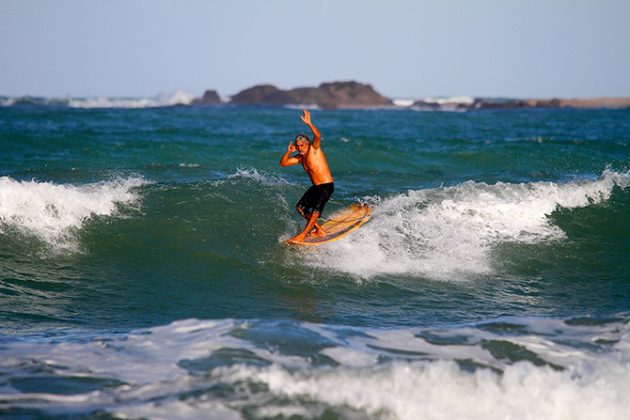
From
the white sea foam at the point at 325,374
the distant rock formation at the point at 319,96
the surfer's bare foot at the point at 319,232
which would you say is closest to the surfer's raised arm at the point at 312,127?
the surfer's bare foot at the point at 319,232

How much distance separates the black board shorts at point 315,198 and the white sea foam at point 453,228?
0.57 m

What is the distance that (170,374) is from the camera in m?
5.57

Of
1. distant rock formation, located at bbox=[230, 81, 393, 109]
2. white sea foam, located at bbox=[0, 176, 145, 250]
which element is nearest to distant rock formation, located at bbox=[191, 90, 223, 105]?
distant rock formation, located at bbox=[230, 81, 393, 109]

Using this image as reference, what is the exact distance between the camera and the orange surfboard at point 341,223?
10.2m

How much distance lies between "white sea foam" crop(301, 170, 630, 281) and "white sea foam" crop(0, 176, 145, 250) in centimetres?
361

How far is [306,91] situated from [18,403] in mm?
76406

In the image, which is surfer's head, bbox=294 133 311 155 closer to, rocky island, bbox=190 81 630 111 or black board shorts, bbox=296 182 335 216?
black board shorts, bbox=296 182 335 216

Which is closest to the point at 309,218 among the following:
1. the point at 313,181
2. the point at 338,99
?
the point at 313,181

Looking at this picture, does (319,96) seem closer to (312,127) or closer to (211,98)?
(211,98)

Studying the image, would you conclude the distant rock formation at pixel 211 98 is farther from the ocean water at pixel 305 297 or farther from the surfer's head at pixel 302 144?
the surfer's head at pixel 302 144

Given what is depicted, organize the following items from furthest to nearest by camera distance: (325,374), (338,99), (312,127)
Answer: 1. (338,99)
2. (312,127)
3. (325,374)

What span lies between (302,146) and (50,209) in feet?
13.4

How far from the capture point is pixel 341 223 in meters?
11.0

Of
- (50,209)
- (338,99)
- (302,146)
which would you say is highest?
(338,99)
